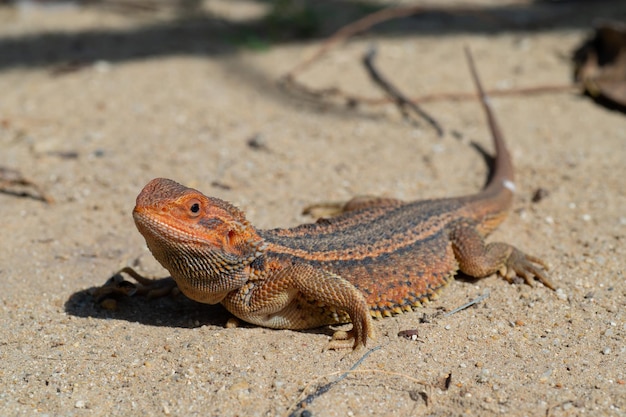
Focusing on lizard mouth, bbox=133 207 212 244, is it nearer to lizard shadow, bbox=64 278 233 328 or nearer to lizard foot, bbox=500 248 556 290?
lizard shadow, bbox=64 278 233 328

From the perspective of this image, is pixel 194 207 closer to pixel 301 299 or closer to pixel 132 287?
pixel 301 299

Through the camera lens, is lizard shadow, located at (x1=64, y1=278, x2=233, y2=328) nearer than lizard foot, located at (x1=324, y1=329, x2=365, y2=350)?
No

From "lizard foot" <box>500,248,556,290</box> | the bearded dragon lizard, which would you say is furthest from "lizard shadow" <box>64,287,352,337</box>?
"lizard foot" <box>500,248,556,290</box>

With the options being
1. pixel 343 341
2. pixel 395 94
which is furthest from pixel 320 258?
pixel 395 94

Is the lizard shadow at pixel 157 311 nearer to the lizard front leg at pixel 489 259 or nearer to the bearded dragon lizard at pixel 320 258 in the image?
the bearded dragon lizard at pixel 320 258

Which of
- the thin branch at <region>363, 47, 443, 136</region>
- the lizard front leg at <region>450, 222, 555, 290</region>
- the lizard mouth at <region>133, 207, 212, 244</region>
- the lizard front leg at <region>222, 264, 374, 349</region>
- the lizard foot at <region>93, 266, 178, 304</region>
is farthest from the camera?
the thin branch at <region>363, 47, 443, 136</region>

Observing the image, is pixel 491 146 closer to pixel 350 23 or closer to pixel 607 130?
pixel 607 130
